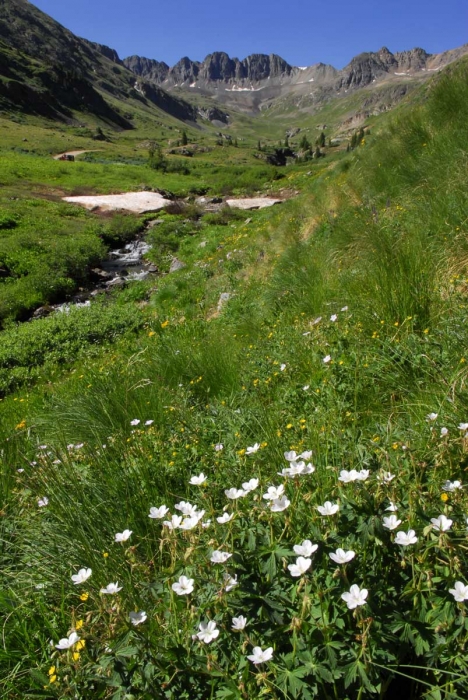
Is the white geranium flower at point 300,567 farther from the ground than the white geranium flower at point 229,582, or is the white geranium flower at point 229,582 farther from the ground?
the white geranium flower at point 300,567

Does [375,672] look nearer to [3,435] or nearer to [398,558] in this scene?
[398,558]

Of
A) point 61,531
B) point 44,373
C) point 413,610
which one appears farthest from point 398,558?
point 44,373

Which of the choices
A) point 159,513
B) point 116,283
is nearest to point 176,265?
point 116,283

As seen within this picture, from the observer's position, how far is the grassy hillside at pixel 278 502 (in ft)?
4.41

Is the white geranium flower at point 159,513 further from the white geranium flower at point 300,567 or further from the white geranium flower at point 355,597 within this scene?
the white geranium flower at point 355,597

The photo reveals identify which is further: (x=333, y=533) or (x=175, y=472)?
(x=175, y=472)

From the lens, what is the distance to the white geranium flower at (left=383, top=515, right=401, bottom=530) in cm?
142

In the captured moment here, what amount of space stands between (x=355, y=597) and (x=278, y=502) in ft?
1.32

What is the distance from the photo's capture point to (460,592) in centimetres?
127

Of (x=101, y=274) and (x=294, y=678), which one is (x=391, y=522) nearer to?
(x=294, y=678)

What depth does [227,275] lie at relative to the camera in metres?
10.5

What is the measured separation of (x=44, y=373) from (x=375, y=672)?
9.10 metres

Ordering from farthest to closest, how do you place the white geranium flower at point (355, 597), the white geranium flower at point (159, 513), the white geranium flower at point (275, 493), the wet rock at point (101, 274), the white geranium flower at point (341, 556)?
the wet rock at point (101, 274)
the white geranium flower at point (159, 513)
the white geranium flower at point (275, 493)
the white geranium flower at point (341, 556)
the white geranium flower at point (355, 597)

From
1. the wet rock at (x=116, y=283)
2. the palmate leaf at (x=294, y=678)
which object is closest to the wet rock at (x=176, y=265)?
the wet rock at (x=116, y=283)
